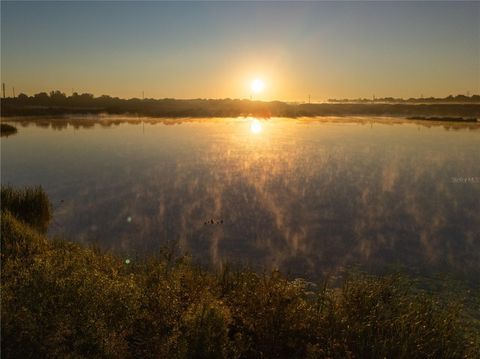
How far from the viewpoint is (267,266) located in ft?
43.5

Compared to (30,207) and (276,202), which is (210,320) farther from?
(30,207)

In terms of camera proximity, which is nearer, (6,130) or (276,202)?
(276,202)

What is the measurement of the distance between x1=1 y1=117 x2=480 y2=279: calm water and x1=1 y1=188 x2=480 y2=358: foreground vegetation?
135 inches

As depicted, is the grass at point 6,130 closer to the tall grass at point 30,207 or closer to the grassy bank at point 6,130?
the grassy bank at point 6,130

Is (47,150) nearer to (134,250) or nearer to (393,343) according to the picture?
(134,250)

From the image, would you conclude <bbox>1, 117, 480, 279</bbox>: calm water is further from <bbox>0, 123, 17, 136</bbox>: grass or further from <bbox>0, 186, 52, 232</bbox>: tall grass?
<bbox>0, 123, 17, 136</bbox>: grass

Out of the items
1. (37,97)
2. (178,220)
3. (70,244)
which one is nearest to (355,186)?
(178,220)

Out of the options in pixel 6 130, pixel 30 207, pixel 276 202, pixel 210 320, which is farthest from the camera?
pixel 6 130

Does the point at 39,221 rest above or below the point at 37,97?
below

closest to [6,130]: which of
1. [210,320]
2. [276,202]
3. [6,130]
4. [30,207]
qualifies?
[6,130]

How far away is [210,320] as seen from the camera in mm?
8359

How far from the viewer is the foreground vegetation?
788 cm

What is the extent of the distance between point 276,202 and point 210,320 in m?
13.0

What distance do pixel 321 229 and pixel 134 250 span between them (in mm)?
7649
